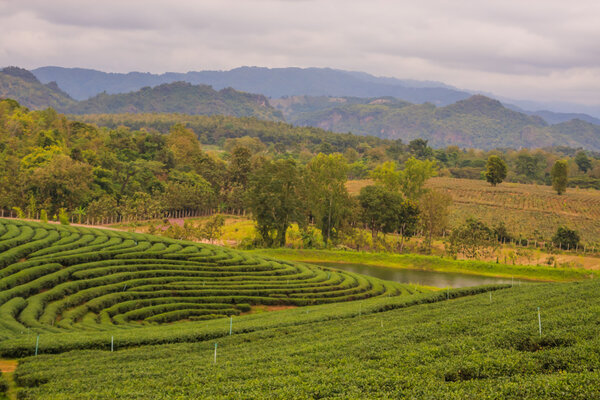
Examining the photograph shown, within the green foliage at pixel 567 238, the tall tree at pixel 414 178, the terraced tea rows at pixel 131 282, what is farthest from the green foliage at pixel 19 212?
the green foliage at pixel 567 238

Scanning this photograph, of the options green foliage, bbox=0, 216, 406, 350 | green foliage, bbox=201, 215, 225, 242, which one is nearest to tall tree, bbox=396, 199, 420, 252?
green foliage, bbox=0, 216, 406, 350

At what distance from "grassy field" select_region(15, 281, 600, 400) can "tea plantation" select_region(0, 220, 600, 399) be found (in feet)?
0.22

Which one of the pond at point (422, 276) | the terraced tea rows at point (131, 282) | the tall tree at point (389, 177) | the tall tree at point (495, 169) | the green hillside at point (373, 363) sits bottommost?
the pond at point (422, 276)

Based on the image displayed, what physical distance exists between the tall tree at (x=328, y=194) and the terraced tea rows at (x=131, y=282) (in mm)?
20585

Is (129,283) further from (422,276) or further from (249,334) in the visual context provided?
(422,276)

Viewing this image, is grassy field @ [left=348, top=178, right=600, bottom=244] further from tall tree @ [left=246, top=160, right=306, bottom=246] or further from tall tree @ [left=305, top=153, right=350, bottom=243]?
tall tree @ [left=246, top=160, right=306, bottom=246]

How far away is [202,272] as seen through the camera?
42188mm

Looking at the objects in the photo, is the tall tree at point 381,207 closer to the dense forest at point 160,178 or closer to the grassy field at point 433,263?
the dense forest at point 160,178

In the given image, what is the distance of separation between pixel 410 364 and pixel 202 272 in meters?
27.9

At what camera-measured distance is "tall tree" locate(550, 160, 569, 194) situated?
108662 millimetres

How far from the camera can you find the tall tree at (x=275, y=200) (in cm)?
6788

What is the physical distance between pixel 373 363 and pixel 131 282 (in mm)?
24852

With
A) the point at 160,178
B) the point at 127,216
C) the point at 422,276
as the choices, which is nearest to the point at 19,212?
the point at 127,216

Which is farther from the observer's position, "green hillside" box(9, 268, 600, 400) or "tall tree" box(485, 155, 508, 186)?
"tall tree" box(485, 155, 508, 186)
